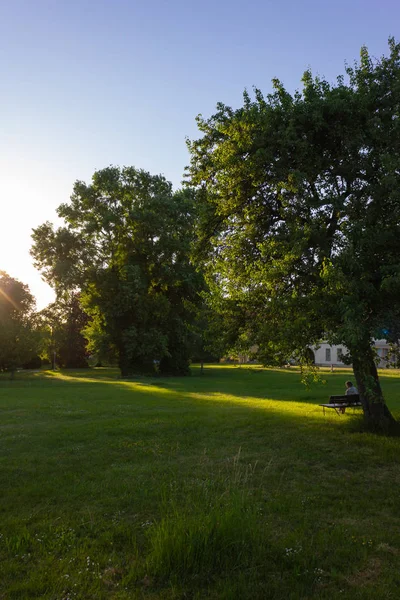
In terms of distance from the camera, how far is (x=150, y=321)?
4709cm

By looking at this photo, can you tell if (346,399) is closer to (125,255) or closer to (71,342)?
(125,255)

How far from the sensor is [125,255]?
4656 cm

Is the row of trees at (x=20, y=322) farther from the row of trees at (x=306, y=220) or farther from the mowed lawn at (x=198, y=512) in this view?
the row of trees at (x=306, y=220)

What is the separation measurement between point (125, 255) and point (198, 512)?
136 ft

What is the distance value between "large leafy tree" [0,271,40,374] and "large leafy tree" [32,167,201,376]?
255 inches

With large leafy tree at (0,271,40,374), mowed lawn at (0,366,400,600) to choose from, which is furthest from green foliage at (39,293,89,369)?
mowed lawn at (0,366,400,600)

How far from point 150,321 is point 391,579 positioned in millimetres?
42400

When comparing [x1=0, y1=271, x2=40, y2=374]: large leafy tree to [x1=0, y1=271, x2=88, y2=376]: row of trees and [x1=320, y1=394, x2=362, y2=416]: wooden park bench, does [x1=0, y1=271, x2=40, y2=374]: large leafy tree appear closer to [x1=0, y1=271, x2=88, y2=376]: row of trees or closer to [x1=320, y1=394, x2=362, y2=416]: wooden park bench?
[x1=0, y1=271, x2=88, y2=376]: row of trees

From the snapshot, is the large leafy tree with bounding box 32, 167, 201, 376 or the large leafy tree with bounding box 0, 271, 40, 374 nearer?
the large leafy tree with bounding box 32, 167, 201, 376

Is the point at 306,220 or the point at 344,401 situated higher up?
the point at 306,220

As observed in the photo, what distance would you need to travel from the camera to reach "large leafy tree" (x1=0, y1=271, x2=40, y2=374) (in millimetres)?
46875

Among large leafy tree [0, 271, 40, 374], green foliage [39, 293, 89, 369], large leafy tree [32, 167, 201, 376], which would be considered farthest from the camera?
green foliage [39, 293, 89, 369]

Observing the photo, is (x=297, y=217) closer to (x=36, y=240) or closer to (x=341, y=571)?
(x=341, y=571)

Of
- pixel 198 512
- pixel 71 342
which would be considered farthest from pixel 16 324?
pixel 198 512
